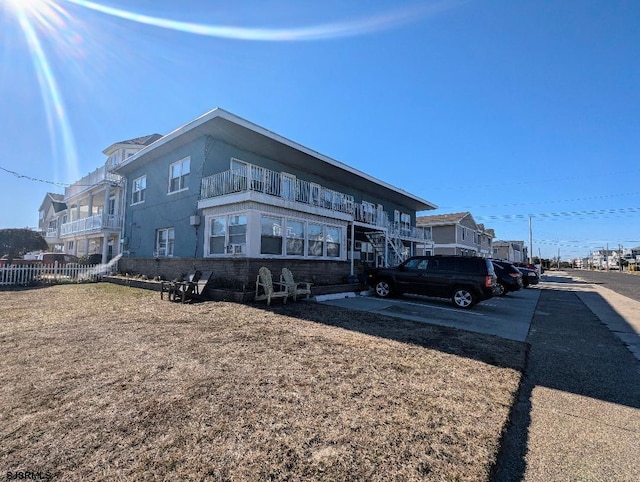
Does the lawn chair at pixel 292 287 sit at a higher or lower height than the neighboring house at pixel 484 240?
lower

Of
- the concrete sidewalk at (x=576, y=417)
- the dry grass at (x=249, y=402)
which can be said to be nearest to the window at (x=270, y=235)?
the dry grass at (x=249, y=402)

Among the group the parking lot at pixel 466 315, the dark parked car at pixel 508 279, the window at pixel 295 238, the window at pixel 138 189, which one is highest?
the window at pixel 138 189

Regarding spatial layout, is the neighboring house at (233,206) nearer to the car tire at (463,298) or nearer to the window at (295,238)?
the window at (295,238)

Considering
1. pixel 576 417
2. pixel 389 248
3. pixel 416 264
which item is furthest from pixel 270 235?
pixel 389 248

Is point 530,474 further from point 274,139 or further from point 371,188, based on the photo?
point 371,188

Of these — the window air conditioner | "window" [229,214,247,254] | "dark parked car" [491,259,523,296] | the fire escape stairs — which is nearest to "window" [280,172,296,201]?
"window" [229,214,247,254]

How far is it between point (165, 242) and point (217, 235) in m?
4.49

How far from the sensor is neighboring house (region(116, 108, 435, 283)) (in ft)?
38.4

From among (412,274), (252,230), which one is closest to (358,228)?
(412,274)

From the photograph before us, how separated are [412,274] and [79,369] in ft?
33.2

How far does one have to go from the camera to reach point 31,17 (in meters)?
8.61

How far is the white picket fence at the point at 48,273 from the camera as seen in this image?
→ 1403 centimetres

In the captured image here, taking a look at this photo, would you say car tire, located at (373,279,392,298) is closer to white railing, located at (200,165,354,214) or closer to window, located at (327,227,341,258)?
window, located at (327,227,341,258)

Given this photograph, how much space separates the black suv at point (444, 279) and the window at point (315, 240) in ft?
10.5
